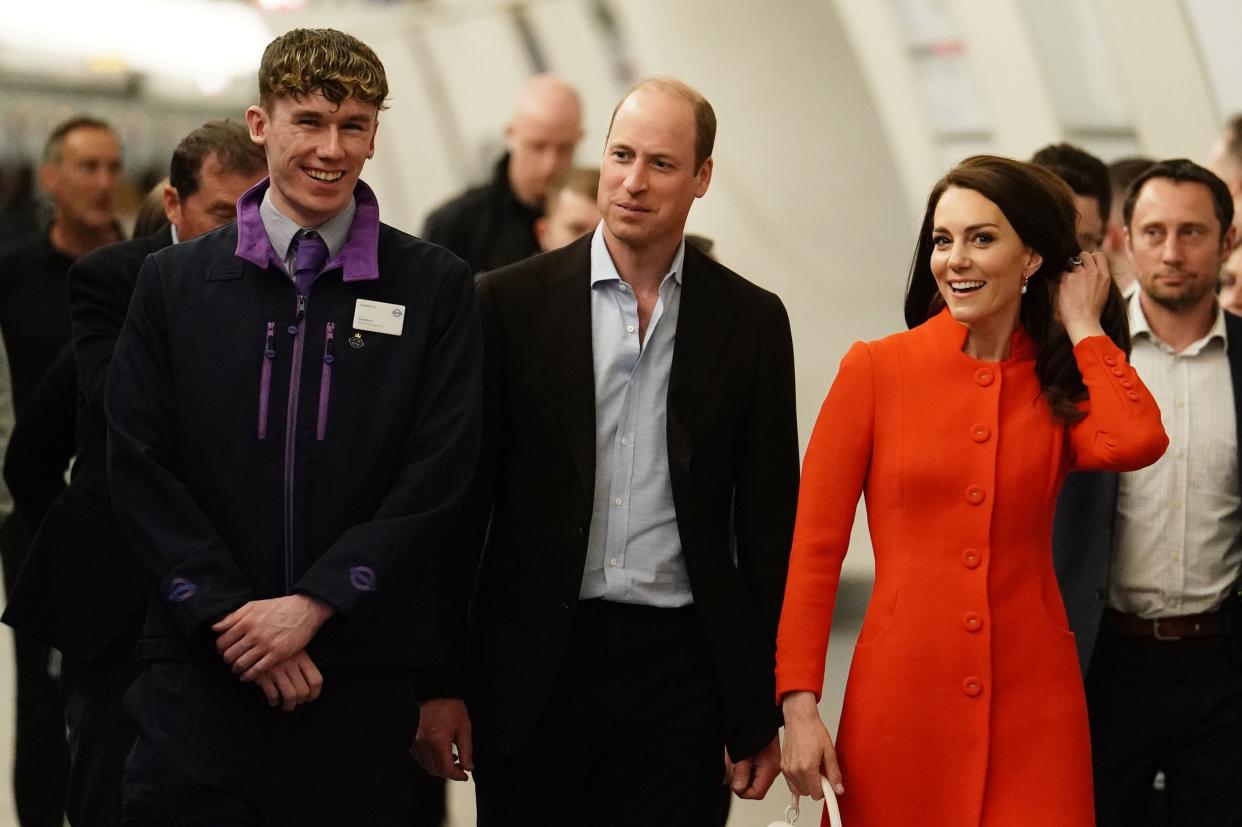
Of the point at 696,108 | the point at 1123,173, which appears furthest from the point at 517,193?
the point at 696,108

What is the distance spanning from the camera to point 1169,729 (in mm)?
4105

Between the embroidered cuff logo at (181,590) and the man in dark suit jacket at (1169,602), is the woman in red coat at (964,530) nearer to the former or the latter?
the man in dark suit jacket at (1169,602)

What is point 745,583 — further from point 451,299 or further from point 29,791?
point 29,791

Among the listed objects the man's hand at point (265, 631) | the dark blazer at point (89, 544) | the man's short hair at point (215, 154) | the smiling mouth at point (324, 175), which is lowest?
the man's hand at point (265, 631)

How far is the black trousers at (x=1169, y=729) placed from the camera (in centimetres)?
408

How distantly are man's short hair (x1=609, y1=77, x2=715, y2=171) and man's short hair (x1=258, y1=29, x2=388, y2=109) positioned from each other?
0.59m

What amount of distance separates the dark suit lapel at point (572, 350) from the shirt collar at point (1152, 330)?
54.7 inches

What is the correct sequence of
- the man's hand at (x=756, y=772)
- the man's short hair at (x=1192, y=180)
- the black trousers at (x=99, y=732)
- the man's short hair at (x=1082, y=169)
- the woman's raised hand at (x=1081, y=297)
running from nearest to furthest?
the woman's raised hand at (x=1081, y=297)
the man's hand at (x=756, y=772)
the black trousers at (x=99, y=732)
the man's short hair at (x=1192, y=180)
the man's short hair at (x=1082, y=169)

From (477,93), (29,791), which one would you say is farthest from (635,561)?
(477,93)

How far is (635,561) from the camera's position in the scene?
3453 millimetres

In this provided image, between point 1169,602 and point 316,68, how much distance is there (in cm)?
222

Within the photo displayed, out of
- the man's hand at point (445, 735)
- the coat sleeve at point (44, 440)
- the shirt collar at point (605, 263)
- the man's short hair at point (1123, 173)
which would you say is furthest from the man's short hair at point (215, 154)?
the man's short hair at point (1123, 173)

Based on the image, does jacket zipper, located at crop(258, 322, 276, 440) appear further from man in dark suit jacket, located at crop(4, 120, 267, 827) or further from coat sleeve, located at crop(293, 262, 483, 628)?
man in dark suit jacket, located at crop(4, 120, 267, 827)

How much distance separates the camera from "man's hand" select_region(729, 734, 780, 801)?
3.44 meters
